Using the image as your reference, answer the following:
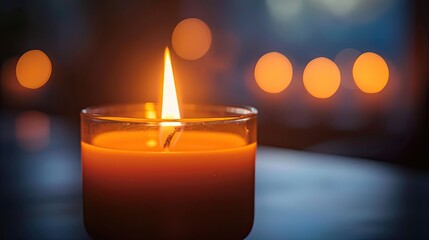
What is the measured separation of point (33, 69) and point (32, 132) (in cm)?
255

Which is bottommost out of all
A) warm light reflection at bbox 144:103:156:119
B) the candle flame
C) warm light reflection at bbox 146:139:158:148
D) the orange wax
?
the orange wax

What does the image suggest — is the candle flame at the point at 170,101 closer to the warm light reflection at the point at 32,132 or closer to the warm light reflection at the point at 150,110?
the warm light reflection at the point at 150,110

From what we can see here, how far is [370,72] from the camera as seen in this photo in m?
3.62

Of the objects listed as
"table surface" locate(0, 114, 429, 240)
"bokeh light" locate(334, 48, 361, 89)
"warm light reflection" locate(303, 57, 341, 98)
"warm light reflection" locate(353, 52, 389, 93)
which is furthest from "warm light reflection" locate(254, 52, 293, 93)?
"table surface" locate(0, 114, 429, 240)

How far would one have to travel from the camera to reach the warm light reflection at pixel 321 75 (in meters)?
3.69

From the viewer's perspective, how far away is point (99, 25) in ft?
10.6

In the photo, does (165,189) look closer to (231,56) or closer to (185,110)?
(185,110)

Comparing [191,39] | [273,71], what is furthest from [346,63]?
[191,39]

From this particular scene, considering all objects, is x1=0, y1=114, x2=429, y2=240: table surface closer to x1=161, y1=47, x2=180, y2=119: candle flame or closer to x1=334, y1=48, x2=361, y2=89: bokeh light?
x1=161, y1=47, x2=180, y2=119: candle flame

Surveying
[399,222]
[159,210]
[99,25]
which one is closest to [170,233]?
[159,210]

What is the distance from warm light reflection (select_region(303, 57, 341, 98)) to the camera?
369 centimetres

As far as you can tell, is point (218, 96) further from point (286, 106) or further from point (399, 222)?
point (399, 222)

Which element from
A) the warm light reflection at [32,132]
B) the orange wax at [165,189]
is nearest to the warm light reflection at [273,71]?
the warm light reflection at [32,132]

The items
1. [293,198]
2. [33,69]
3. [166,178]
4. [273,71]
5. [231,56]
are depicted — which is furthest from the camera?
[273,71]
